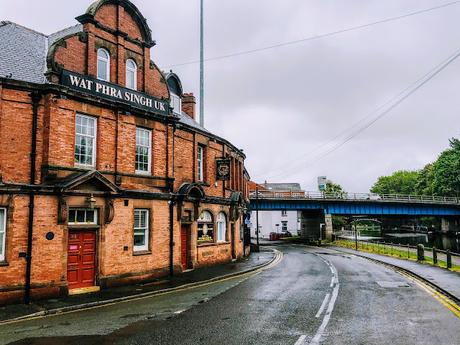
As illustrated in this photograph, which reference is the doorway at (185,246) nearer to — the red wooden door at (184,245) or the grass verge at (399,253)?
the red wooden door at (184,245)

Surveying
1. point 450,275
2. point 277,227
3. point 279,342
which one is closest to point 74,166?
point 279,342

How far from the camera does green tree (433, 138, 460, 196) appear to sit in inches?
2928

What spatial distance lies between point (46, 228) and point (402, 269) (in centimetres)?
1860

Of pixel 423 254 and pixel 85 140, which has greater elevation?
pixel 85 140

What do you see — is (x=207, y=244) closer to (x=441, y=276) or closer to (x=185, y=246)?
(x=185, y=246)

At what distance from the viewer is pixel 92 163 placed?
1627 cm

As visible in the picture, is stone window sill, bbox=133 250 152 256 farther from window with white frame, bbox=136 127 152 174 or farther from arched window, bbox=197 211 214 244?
arched window, bbox=197 211 214 244

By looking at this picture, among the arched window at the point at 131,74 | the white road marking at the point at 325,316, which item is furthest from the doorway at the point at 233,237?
the arched window at the point at 131,74

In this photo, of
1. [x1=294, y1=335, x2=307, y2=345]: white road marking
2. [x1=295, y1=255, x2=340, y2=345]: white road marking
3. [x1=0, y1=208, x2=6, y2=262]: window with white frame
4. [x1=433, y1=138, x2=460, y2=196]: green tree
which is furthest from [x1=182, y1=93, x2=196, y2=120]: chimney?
[x1=433, y1=138, x2=460, y2=196]: green tree

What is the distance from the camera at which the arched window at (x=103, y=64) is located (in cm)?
1733

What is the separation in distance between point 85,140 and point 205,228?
10.0m

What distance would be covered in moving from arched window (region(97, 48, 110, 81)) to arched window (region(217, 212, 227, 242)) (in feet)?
→ 38.1

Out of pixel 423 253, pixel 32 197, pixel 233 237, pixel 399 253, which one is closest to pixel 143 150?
pixel 32 197

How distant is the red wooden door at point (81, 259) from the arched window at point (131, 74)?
719 centimetres
